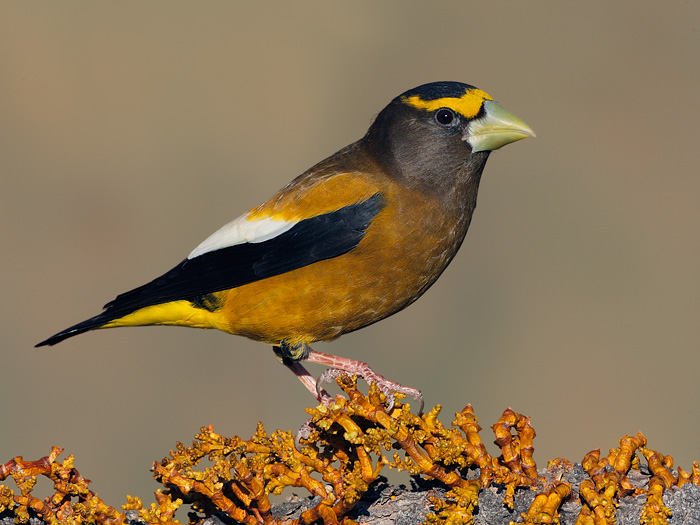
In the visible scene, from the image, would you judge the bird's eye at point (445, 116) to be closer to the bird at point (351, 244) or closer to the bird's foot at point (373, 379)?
the bird at point (351, 244)

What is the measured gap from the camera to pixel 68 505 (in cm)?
138

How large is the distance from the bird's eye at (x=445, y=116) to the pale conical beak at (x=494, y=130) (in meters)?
0.05

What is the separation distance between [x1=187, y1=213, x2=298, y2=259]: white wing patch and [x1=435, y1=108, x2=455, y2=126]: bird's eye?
480 millimetres

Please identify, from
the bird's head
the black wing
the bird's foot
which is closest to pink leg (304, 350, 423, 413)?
the bird's foot

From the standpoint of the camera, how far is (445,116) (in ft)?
6.22

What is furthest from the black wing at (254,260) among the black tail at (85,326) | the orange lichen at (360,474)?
the orange lichen at (360,474)

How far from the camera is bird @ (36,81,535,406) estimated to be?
183cm

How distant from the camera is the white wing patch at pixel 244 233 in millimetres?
1951

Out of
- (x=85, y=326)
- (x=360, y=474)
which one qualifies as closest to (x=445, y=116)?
(x=360, y=474)

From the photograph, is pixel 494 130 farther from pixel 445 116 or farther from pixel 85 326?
pixel 85 326

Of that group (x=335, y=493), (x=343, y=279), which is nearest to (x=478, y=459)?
(x=335, y=493)

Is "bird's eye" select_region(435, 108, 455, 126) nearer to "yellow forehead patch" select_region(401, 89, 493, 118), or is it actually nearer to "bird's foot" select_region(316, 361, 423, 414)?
"yellow forehead patch" select_region(401, 89, 493, 118)

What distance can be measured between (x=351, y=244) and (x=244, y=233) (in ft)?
1.13

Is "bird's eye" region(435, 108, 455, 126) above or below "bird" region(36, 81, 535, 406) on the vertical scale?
above
